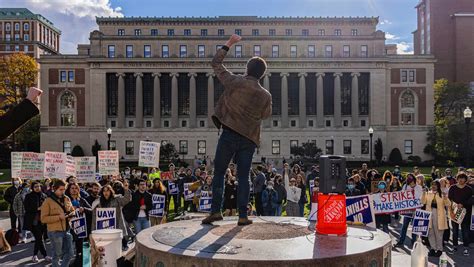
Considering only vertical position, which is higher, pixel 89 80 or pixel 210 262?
pixel 89 80

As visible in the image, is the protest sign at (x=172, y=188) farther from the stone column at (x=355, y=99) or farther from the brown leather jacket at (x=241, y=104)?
the stone column at (x=355, y=99)

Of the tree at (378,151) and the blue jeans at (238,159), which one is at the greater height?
the blue jeans at (238,159)

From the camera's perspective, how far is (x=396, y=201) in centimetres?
1584

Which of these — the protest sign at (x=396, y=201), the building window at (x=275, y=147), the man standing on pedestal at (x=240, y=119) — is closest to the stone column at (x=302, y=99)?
the building window at (x=275, y=147)

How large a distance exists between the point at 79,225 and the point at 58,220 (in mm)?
2022

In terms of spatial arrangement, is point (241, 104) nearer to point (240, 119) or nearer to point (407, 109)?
point (240, 119)

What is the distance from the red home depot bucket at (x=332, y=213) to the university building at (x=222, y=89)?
69465 millimetres

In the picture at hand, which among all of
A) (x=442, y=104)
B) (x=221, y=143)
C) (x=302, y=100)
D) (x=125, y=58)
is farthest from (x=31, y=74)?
(x=221, y=143)

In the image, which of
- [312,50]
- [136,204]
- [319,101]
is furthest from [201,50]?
[136,204]

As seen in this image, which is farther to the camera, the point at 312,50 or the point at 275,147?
the point at 312,50

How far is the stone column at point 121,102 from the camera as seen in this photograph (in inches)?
3046

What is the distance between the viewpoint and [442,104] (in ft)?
272

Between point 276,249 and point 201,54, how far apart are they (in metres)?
75.2

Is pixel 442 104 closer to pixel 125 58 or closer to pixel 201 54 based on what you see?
pixel 201 54
